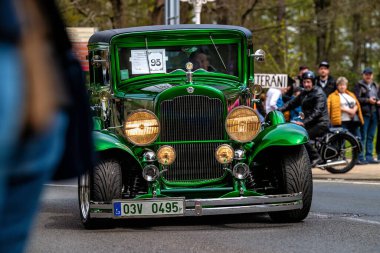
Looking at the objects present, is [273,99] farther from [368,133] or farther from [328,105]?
[368,133]

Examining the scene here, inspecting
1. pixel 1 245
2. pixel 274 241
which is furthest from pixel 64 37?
pixel 274 241

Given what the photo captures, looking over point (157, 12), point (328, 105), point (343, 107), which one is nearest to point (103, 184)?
point (328, 105)

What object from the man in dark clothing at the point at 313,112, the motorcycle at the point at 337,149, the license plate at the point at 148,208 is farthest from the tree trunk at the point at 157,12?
the license plate at the point at 148,208

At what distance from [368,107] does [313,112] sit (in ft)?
11.3

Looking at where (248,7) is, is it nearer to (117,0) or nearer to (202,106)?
(117,0)

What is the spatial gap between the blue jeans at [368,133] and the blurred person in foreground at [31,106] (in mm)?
18653

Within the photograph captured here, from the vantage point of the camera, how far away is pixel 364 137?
69.0 feet

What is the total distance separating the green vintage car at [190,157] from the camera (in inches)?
384

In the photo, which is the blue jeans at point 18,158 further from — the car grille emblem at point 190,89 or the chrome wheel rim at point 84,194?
the car grille emblem at point 190,89

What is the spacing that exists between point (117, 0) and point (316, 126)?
16416 millimetres

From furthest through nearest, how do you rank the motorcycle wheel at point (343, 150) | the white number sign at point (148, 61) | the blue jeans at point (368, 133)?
the blue jeans at point (368, 133), the motorcycle wheel at point (343, 150), the white number sign at point (148, 61)

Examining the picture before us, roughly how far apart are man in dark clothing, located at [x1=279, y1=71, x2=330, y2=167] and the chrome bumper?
25.0 ft

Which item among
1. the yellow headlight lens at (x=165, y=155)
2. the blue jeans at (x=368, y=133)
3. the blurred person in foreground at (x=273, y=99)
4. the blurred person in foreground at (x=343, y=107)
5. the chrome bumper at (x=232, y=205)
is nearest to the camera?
the chrome bumper at (x=232, y=205)

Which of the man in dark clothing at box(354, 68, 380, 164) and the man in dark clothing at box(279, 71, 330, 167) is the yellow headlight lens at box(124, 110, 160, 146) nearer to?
the man in dark clothing at box(279, 71, 330, 167)
